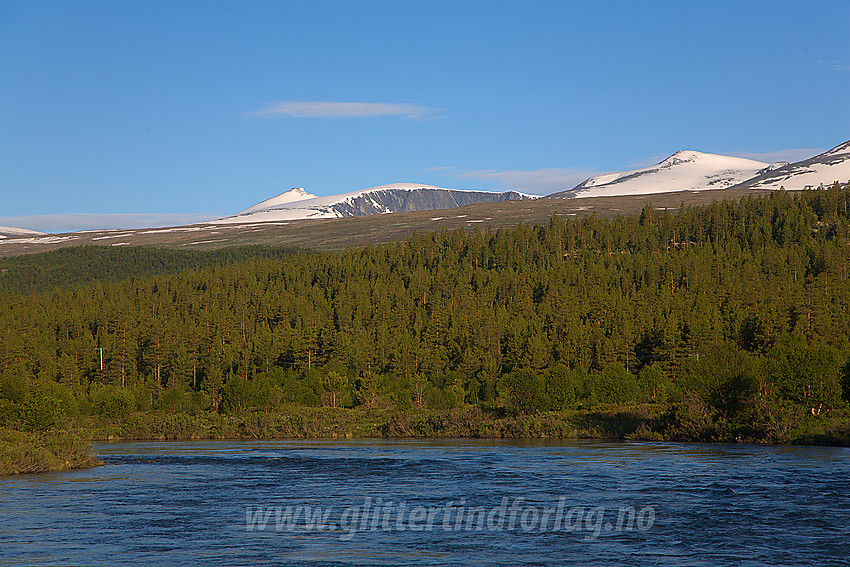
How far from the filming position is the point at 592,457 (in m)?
48.5

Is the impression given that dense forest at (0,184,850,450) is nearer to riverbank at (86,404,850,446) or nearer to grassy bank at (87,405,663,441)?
riverbank at (86,404,850,446)

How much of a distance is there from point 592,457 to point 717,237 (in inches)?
6105

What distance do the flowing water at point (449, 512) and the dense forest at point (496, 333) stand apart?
18.5 m

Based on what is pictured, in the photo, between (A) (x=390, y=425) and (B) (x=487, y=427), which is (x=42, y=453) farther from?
(B) (x=487, y=427)

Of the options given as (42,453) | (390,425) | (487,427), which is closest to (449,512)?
(42,453)

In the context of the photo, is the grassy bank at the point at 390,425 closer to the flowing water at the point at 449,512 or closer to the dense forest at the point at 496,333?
the dense forest at the point at 496,333

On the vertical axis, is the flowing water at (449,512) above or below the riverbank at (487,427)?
above

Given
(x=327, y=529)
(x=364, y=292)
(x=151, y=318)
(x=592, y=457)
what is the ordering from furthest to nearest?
1. (x=364, y=292)
2. (x=151, y=318)
3. (x=592, y=457)
4. (x=327, y=529)

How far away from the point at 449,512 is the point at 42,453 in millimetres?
24743

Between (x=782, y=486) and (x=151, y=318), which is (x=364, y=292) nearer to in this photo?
(x=151, y=318)

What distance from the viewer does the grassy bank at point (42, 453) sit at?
41781 millimetres

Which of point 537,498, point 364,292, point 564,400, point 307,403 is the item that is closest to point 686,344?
point 564,400

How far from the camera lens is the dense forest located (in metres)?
67.9

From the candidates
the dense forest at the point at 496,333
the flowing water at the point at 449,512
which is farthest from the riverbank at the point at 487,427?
the flowing water at the point at 449,512
